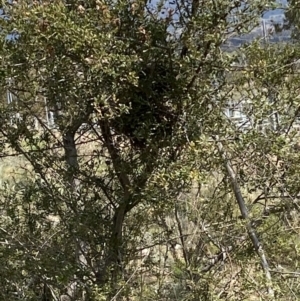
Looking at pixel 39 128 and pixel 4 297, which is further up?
pixel 39 128

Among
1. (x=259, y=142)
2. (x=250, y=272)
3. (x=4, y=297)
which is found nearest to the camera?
(x=259, y=142)

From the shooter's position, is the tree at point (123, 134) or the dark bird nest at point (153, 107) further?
the dark bird nest at point (153, 107)

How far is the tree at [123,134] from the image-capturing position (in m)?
2.19

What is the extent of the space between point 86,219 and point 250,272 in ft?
3.04

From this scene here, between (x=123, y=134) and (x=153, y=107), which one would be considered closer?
(x=153, y=107)

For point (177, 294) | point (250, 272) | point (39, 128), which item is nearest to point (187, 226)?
point (177, 294)

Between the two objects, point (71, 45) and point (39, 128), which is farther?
point (39, 128)

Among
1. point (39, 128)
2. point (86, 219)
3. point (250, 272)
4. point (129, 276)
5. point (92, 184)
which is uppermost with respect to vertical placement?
point (39, 128)

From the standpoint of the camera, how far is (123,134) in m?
2.63

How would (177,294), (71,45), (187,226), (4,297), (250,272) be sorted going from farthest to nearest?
(187,226) < (4,297) < (177,294) < (250,272) < (71,45)

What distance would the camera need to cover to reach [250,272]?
2576mm

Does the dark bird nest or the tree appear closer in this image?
the tree

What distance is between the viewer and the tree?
7.17 ft

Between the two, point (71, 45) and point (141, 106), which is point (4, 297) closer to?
point (141, 106)
